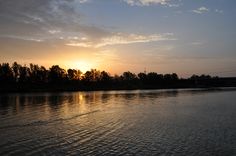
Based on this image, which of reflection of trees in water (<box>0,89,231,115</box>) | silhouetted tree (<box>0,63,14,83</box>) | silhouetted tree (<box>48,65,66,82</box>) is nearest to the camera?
reflection of trees in water (<box>0,89,231,115</box>)

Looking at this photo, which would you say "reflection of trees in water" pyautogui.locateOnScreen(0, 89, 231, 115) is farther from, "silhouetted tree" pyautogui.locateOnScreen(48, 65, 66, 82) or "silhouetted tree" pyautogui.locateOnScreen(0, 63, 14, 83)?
"silhouetted tree" pyautogui.locateOnScreen(48, 65, 66, 82)

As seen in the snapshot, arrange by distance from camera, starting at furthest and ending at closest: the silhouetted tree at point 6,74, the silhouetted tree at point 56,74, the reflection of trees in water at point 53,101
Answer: the silhouetted tree at point 56,74, the silhouetted tree at point 6,74, the reflection of trees in water at point 53,101

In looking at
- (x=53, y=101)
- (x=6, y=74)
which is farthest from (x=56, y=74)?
(x=53, y=101)

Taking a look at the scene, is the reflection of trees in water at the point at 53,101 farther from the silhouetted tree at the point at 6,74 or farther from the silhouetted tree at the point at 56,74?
the silhouetted tree at the point at 56,74

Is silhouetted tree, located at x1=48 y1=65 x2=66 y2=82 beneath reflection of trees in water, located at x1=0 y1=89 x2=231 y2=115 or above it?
above

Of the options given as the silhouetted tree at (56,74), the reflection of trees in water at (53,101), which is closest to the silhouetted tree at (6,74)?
the silhouetted tree at (56,74)

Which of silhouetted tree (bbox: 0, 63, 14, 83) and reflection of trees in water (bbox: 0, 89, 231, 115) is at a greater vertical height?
silhouetted tree (bbox: 0, 63, 14, 83)

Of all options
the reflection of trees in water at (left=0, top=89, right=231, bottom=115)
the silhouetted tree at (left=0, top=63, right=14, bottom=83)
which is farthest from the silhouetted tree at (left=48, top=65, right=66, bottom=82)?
the reflection of trees in water at (left=0, top=89, right=231, bottom=115)

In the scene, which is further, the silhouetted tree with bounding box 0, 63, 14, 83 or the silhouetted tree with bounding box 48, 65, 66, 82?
the silhouetted tree with bounding box 48, 65, 66, 82

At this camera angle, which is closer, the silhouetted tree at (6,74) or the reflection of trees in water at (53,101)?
the reflection of trees in water at (53,101)

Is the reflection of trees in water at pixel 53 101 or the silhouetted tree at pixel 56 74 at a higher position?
the silhouetted tree at pixel 56 74

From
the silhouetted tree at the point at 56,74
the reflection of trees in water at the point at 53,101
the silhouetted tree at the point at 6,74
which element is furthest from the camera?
the silhouetted tree at the point at 56,74

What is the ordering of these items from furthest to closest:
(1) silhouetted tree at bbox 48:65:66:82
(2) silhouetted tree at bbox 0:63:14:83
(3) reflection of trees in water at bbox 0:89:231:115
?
(1) silhouetted tree at bbox 48:65:66:82
(2) silhouetted tree at bbox 0:63:14:83
(3) reflection of trees in water at bbox 0:89:231:115

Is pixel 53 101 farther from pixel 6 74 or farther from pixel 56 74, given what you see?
pixel 56 74
